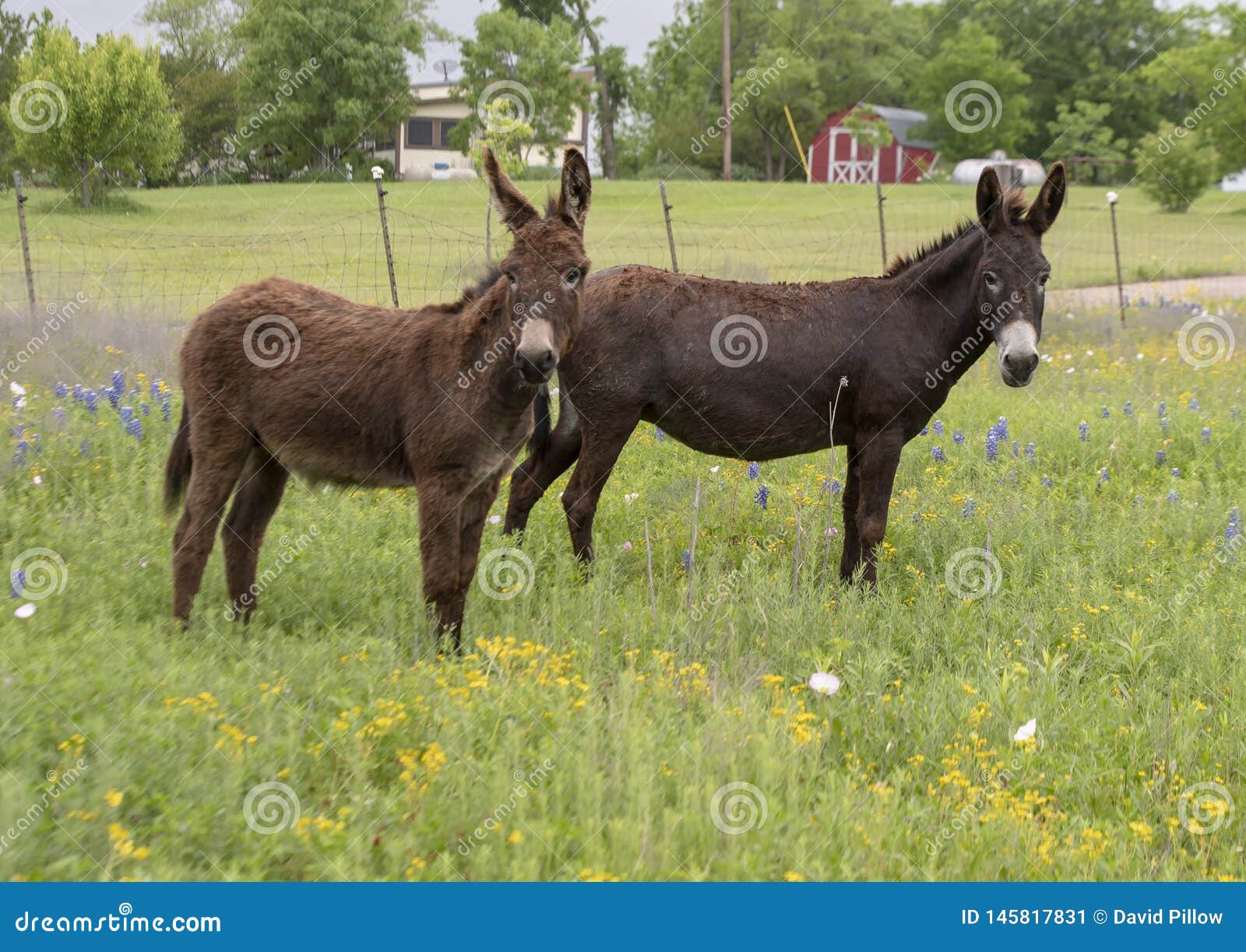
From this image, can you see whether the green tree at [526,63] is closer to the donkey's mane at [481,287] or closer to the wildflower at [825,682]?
the donkey's mane at [481,287]

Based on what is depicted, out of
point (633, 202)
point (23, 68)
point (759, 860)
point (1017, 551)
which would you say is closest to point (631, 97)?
point (633, 202)

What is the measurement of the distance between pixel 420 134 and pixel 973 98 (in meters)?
27.6

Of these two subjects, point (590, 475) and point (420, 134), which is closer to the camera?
point (590, 475)

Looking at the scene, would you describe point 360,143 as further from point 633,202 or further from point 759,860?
point 759,860

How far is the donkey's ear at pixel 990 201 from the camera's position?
5.27 metres

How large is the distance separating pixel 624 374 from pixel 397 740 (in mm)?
2654

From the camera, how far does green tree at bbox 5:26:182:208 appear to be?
61.9ft

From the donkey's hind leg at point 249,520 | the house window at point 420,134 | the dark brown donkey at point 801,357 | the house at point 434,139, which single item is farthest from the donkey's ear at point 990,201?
the house window at point 420,134

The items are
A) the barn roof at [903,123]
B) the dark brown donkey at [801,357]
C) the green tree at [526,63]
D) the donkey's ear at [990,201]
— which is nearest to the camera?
the donkey's ear at [990,201]

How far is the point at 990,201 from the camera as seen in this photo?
5398 mm

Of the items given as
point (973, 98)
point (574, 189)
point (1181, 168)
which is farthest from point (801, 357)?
point (973, 98)

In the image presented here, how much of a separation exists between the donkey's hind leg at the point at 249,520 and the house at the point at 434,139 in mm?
34403

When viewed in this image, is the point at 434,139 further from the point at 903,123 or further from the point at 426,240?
the point at 903,123

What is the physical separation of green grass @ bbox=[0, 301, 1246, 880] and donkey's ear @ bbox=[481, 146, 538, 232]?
1654 mm
